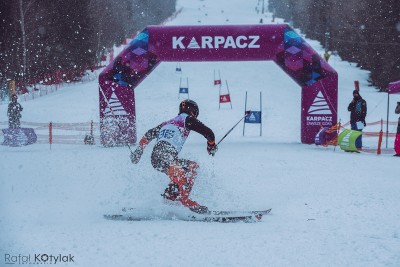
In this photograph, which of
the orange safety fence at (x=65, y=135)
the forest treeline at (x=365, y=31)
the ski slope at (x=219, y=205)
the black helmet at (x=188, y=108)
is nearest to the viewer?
the ski slope at (x=219, y=205)

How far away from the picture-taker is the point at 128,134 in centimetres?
1484

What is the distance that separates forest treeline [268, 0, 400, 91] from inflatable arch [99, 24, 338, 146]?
17712 millimetres

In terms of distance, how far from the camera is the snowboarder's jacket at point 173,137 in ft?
21.4

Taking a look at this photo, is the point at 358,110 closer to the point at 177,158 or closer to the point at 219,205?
the point at 219,205

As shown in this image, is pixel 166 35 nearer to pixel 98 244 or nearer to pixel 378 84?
pixel 98 244

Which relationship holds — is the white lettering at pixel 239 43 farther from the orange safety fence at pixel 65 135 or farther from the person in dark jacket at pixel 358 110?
the orange safety fence at pixel 65 135

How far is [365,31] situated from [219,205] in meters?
31.0

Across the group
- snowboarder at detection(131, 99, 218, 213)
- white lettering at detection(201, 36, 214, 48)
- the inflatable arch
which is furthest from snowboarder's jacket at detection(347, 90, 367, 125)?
snowboarder at detection(131, 99, 218, 213)

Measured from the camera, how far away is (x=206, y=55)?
1486 centimetres

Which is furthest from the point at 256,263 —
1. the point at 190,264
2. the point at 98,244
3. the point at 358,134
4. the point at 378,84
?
the point at 378,84

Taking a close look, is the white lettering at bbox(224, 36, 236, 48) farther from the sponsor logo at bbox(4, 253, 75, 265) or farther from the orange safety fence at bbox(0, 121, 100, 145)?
the sponsor logo at bbox(4, 253, 75, 265)

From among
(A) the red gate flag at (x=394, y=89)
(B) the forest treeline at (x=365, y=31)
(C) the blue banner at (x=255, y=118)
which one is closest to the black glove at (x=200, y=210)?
(A) the red gate flag at (x=394, y=89)

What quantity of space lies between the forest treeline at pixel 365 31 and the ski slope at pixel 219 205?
17.4 meters

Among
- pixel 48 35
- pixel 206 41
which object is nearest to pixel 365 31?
pixel 48 35
